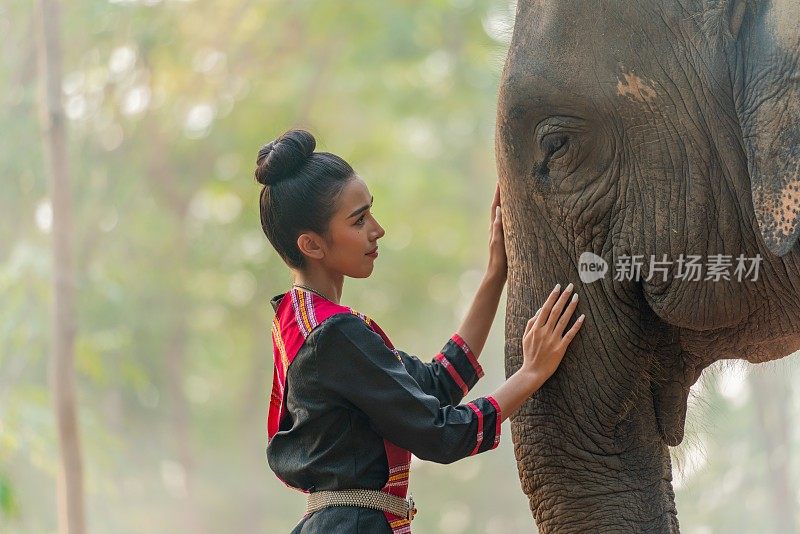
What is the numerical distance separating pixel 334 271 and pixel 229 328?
1439 cm

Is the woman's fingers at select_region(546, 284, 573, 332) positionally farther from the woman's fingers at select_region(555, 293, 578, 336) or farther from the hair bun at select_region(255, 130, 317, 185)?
the hair bun at select_region(255, 130, 317, 185)

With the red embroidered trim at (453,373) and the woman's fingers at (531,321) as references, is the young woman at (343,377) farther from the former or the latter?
the red embroidered trim at (453,373)

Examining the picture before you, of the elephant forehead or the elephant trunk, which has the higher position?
the elephant forehead

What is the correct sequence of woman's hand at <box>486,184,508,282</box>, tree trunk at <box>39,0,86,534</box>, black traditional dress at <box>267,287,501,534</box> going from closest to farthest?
black traditional dress at <box>267,287,501,534</box>, woman's hand at <box>486,184,508,282</box>, tree trunk at <box>39,0,86,534</box>

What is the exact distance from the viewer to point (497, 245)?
2482 millimetres

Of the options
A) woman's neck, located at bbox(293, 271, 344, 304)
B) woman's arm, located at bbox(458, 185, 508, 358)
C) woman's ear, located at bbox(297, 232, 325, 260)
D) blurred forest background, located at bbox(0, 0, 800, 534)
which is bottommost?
woman's neck, located at bbox(293, 271, 344, 304)

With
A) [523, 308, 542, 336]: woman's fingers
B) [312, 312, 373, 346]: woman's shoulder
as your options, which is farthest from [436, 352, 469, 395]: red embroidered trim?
[312, 312, 373, 346]: woman's shoulder

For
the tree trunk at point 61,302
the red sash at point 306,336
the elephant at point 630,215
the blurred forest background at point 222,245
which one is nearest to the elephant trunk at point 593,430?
the elephant at point 630,215

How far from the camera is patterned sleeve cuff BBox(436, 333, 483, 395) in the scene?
2512 millimetres

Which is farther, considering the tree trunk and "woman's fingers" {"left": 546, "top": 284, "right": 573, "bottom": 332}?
the tree trunk

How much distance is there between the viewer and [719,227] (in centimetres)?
215

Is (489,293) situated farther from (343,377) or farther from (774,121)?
(774,121)

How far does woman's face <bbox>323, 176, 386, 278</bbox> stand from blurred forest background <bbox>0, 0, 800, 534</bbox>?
577 centimetres

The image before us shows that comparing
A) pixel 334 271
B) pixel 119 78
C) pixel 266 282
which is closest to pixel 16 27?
pixel 119 78
